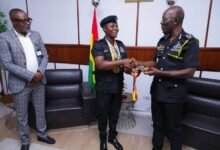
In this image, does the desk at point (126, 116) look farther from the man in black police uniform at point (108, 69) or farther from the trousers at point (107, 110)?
the man in black police uniform at point (108, 69)

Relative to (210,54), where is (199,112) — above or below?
below

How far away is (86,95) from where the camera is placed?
2.57 m

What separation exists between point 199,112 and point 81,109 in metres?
1.57

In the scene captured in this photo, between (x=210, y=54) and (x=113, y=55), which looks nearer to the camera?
(x=113, y=55)

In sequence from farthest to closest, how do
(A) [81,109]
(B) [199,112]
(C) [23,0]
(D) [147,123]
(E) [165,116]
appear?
(C) [23,0], (D) [147,123], (A) [81,109], (B) [199,112], (E) [165,116]

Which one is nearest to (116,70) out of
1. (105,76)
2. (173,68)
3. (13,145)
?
(105,76)

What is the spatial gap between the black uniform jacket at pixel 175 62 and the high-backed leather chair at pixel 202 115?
0.57 meters

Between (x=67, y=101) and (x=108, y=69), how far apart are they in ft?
3.79

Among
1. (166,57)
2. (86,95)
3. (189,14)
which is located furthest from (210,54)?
(86,95)

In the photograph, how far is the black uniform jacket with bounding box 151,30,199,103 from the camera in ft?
5.22

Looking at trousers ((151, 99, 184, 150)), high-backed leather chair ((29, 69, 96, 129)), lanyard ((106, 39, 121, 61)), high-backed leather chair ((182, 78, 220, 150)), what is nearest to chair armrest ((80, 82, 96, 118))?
high-backed leather chair ((29, 69, 96, 129))

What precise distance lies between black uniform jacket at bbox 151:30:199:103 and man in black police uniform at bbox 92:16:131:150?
1.17ft

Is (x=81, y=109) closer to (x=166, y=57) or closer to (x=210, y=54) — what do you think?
(x=166, y=57)

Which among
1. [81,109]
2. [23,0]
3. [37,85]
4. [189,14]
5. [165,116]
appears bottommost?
[81,109]
